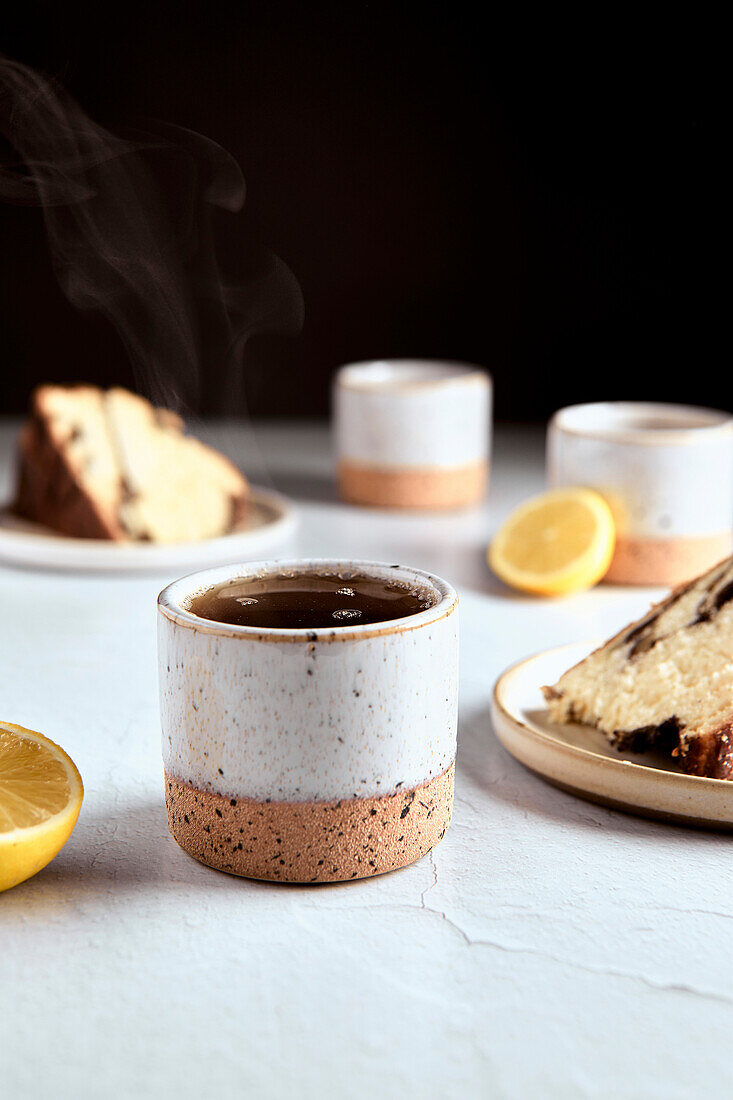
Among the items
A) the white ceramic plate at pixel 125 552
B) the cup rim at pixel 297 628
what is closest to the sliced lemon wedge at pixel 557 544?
the white ceramic plate at pixel 125 552

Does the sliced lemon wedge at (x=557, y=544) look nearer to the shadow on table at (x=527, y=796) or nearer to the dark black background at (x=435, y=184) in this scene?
the shadow on table at (x=527, y=796)

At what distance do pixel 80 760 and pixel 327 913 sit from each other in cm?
46

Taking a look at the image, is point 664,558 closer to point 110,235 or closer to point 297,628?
point 110,235

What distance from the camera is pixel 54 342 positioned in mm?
3756

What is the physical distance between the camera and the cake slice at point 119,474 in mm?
2291

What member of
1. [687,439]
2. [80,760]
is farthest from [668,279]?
[80,760]

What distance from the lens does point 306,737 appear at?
1.05 metres

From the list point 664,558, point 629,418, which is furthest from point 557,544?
point 629,418

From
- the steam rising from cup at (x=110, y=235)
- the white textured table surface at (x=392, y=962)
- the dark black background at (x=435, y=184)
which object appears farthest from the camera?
the dark black background at (x=435, y=184)

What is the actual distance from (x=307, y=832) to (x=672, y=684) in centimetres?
45

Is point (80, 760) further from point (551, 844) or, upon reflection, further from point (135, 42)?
point (135, 42)

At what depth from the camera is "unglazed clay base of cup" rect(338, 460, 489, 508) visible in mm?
2701

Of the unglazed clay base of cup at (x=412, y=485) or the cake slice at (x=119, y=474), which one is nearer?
the cake slice at (x=119, y=474)

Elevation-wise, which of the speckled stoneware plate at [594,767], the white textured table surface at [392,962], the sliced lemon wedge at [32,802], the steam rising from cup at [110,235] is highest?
the steam rising from cup at [110,235]
